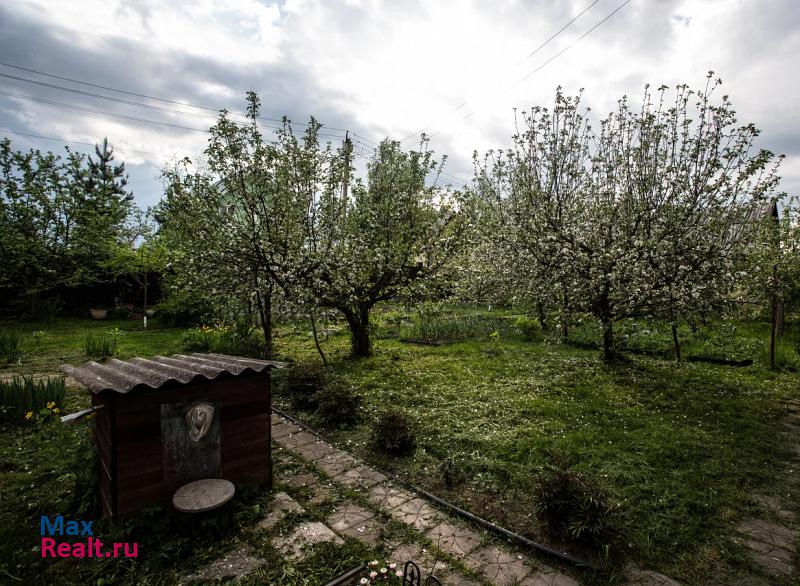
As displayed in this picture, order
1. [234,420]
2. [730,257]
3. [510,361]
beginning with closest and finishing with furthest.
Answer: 1. [234,420]
2. [730,257]
3. [510,361]

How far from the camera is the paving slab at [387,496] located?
4.48 meters

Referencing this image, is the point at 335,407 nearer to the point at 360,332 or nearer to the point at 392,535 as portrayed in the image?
the point at 392,535

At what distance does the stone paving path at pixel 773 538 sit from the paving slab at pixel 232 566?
435cm

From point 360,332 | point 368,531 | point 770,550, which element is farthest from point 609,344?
point 368,531

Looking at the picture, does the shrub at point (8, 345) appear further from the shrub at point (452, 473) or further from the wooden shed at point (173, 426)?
the shrub at point (452, 473)

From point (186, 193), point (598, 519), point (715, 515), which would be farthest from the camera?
point (186, 193)

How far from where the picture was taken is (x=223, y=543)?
147 inches

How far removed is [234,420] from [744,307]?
1231 cm

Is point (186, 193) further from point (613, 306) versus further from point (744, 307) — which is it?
point (744, 307)

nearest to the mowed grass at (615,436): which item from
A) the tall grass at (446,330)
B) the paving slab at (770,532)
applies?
the paving slab at (770,532)

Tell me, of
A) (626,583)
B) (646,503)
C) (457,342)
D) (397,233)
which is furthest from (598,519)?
(457,342)

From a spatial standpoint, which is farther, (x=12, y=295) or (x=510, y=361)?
(x=12, y=295)

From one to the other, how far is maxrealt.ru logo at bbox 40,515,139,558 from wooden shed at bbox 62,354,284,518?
0.78ft

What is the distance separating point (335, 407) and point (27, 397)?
15.8 ft
